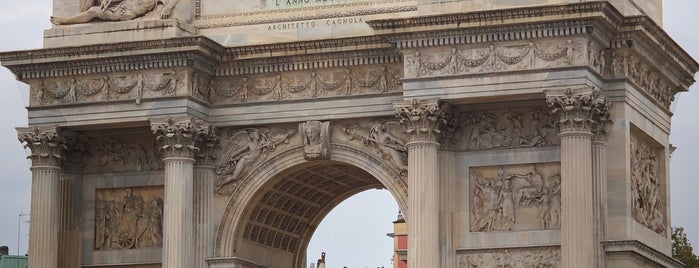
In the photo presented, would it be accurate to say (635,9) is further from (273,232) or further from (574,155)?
(273,232)

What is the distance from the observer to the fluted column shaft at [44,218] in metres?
42.5

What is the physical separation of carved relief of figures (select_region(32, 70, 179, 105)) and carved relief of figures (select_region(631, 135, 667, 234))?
9.10 m

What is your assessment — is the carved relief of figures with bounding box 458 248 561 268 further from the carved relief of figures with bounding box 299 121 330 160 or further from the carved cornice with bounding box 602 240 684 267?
the carved relief of figures with bounding box 299 121 330 160

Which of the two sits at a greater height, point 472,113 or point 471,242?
point 472,113

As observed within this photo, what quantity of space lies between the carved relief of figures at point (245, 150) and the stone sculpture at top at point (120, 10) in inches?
115

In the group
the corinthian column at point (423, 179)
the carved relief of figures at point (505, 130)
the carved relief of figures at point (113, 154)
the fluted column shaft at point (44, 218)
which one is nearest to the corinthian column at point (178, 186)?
the carved relief of figures at point (113, 154)

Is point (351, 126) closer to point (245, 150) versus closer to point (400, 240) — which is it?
point (245, 150)

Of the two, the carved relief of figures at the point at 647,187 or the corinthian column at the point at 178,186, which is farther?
the corinthian column at the point at 178,186

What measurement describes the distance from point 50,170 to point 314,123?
18.0ft

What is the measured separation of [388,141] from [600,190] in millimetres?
4404

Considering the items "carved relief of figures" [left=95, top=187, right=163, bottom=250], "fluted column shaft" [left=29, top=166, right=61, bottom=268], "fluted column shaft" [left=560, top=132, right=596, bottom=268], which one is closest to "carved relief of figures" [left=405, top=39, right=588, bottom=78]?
"fluted column shaft" [left=560, top=132, right=596, bottom=268]

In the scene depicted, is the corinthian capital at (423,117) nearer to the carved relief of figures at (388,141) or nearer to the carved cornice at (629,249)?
the carved relief of figures at (388,141)

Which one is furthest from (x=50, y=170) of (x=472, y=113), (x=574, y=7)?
(x=574, y=7)

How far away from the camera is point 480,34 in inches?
1563
